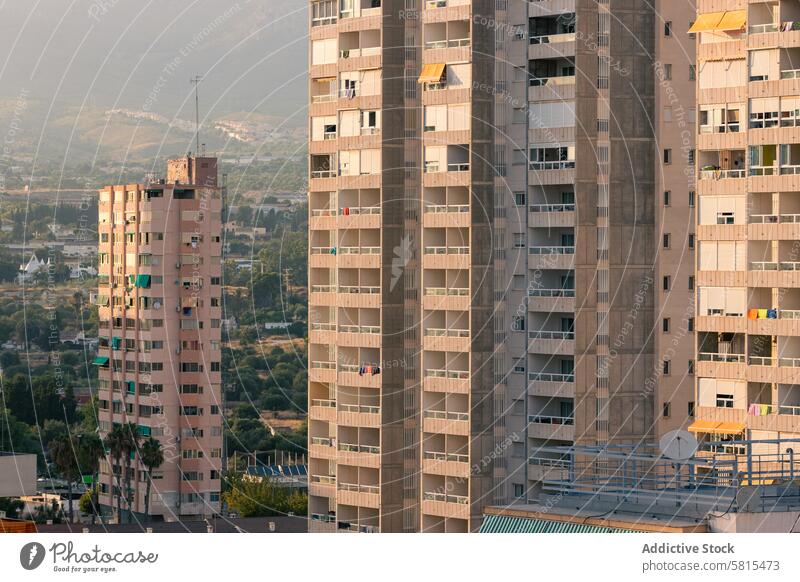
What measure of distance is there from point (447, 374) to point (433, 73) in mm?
Answer: 11429

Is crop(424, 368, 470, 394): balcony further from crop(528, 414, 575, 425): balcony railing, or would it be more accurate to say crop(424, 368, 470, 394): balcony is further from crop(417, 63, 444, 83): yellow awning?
crop(417, 63, 444, 83): yellow awning

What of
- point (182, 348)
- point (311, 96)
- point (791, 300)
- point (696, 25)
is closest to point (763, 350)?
point (791, 300)

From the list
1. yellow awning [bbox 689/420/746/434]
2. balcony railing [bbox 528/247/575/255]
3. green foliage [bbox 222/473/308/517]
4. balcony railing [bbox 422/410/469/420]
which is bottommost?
green foliage [bbox 222/473/308/517]

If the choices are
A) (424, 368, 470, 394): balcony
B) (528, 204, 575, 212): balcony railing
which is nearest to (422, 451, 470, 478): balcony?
(424, 368, 470, 394): balcony

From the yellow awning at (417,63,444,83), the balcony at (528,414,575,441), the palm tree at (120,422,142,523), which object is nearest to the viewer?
the balcony at (528,414,575,441)

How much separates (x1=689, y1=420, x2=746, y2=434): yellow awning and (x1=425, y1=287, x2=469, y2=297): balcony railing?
12.7 meters

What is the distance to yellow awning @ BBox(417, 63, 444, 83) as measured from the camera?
73.1 m

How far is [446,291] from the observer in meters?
74.1

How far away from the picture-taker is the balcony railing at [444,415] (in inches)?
2874

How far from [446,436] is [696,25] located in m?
18.7

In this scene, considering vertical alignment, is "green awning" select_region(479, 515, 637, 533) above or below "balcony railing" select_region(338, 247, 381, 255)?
below

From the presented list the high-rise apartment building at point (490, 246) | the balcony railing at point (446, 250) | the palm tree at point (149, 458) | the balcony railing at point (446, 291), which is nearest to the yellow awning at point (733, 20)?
the high-rise apartment building at point (490, 246)

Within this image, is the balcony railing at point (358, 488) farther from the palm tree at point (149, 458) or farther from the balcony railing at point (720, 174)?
the palm tree at point (149, 458)
